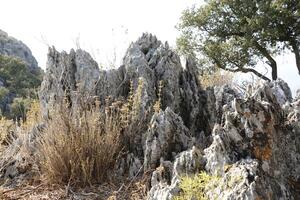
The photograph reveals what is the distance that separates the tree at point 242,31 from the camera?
82.0ft

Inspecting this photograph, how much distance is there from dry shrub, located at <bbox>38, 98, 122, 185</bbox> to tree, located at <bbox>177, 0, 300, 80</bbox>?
19.8 meters

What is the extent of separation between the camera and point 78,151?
5.62 m

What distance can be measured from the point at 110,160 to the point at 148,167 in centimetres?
57

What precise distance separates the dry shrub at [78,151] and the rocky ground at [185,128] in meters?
0.19

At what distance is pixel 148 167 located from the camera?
5.46m

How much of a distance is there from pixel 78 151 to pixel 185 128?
1239mm

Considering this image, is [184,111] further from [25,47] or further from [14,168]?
[25,47]

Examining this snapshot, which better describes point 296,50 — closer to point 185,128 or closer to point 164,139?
point 185,128

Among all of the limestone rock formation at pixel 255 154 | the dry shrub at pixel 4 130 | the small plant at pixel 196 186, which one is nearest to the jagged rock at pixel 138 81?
the dry shrub at pixel 4 130

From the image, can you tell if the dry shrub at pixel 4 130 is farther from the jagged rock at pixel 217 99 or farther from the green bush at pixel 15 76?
the green bush at pixel 15 76

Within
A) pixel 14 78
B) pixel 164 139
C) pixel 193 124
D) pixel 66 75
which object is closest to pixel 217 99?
pixel 193 124

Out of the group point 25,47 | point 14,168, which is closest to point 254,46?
point 14,168

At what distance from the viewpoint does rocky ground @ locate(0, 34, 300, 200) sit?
3.76 meters

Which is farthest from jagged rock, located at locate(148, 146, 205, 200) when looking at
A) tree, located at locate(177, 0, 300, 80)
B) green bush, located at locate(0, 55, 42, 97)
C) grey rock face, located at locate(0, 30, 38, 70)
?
grey rock face, located at locate(0, 30, 38, 70)
